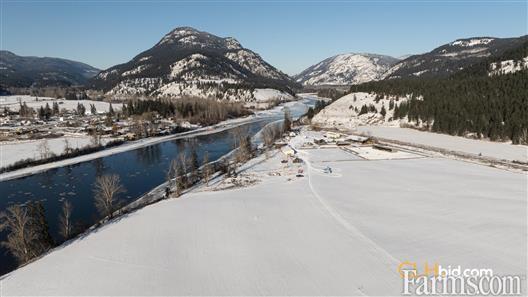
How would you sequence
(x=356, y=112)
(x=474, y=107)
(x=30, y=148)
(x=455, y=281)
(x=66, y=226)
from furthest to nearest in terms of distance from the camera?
(x=356, y=112)
(x=474, y=107)
(x=30, y=148)
(x=66, y=226)
(x=455, y=281)

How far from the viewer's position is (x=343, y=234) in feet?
88.6

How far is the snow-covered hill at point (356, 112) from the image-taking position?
349ft

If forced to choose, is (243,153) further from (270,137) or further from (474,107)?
(474,107)

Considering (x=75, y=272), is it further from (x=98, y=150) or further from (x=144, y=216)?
(x=98, y=150)

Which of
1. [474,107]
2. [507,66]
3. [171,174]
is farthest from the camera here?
[507,66]

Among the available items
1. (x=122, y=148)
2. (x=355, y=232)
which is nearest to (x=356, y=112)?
(x=122, y=148)

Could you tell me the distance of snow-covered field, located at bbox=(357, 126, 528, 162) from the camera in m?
58.6

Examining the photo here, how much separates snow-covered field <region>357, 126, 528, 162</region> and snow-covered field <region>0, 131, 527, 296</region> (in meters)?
19.1

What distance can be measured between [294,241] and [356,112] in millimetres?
95340

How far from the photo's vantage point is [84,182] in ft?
168

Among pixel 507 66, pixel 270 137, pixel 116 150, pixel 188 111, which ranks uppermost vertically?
pixel 507 66

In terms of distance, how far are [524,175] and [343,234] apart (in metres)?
34.8

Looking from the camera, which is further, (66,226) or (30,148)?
(30,148)

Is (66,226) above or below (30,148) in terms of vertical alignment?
below
